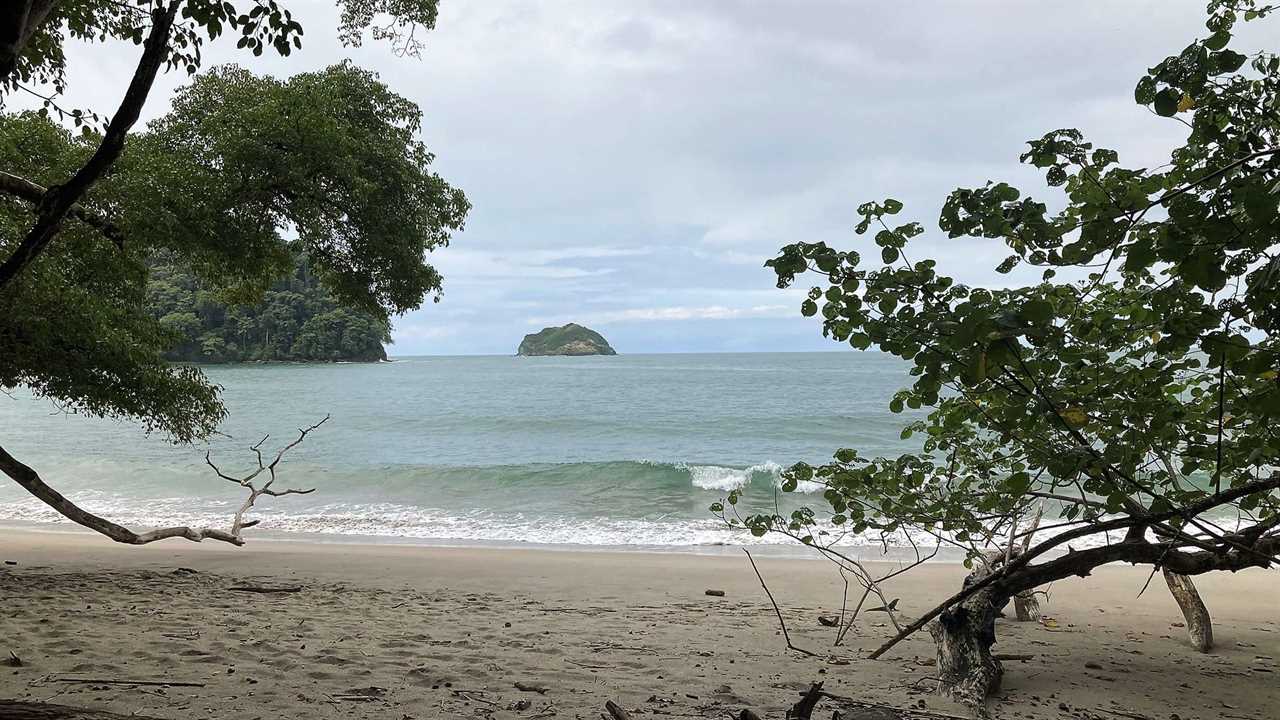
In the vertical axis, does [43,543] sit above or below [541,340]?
below

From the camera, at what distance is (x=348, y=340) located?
97.0 meters

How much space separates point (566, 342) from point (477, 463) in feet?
488

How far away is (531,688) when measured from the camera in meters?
4.57

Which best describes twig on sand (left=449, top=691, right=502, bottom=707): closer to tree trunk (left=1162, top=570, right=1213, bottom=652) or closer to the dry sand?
the dry sand

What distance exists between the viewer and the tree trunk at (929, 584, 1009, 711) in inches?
177

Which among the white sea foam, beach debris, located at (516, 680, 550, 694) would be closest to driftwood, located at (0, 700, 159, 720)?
beach debris, located at (516, 680, 550, 694)

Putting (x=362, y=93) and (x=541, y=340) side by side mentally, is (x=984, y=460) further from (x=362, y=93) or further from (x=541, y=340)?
(x=541, y=340)

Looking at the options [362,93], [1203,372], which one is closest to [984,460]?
[1203,372]

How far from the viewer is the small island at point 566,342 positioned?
170750 millimetres

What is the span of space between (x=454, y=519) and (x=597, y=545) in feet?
13.3

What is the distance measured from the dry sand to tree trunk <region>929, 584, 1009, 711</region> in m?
0.15

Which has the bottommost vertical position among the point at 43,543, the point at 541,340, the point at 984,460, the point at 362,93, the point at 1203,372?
the point at 43,543

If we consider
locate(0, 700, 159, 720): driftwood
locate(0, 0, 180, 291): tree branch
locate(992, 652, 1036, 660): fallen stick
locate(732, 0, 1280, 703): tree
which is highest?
locate(0, 0, 180, 291): tree branch

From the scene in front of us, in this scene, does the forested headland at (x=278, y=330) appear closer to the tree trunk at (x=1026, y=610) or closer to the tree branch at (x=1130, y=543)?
the tree trunk at (x=1026, y=610)
